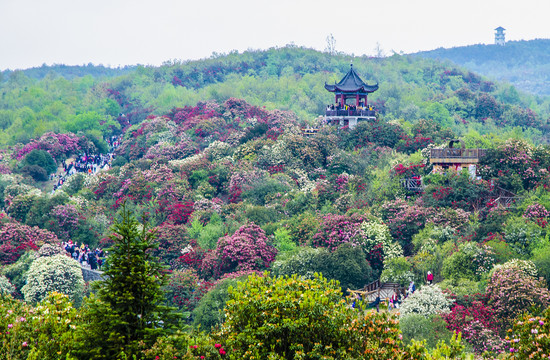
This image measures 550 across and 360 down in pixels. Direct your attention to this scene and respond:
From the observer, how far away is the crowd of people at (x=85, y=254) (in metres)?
46.0

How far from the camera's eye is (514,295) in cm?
3009

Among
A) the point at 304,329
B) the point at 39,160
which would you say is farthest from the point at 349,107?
the point at 304,329

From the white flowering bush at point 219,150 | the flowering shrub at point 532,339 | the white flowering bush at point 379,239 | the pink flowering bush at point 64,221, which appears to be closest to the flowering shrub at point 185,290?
the white flowering bush at point 379,239

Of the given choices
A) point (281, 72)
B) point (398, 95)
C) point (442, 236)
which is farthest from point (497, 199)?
point (281, 72)

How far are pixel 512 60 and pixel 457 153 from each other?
145350mm

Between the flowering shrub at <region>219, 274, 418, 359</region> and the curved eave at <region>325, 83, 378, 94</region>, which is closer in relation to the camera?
the flowering shrub at <region>219, 274, 418, 359</region>

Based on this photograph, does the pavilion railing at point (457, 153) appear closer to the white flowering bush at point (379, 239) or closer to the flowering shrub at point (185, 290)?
the white flowering bush at point (379, 239)

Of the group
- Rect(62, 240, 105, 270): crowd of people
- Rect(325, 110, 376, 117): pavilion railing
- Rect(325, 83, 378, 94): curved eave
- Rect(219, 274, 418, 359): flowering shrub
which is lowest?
Rect(62, 240, 105, 270): crowd of people

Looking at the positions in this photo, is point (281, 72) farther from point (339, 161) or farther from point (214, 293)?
point (214, 293)

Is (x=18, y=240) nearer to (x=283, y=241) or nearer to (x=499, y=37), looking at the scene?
(x=283, y=241)

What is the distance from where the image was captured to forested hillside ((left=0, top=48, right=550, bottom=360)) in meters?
19.1

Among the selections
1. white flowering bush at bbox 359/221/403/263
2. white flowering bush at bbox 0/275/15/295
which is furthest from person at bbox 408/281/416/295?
white flowering bush at bbox 0/275/15/295

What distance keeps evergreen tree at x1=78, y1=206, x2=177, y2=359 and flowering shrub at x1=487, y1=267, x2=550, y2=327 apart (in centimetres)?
1651

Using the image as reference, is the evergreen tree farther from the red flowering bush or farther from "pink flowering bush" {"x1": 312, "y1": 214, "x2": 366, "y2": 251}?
"pink flowering bush" {"x1": 312, "y1": 214, "x2": 366, "y2": 251}
